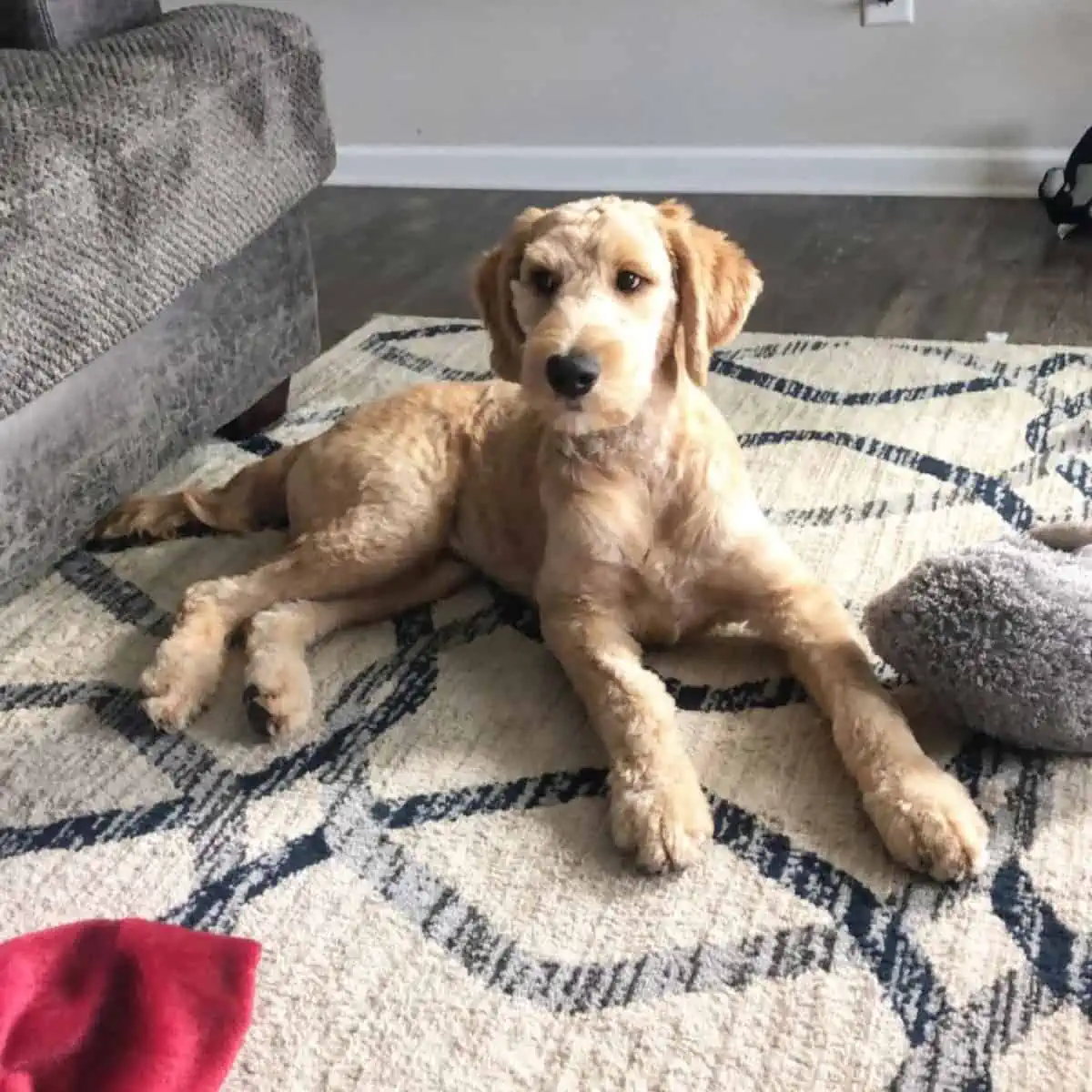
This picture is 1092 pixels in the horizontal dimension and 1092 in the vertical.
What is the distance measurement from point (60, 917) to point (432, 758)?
448mm

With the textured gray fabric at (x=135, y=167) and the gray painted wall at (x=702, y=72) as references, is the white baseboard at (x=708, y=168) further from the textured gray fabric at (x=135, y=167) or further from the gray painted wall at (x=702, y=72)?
the textured gray fabric at (x=135, y=167)

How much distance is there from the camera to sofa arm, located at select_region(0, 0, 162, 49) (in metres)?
2.03

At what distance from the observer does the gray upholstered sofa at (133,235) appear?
179 centimetres

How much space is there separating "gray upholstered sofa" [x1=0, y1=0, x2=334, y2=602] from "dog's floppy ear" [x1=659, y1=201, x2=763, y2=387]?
0.82m

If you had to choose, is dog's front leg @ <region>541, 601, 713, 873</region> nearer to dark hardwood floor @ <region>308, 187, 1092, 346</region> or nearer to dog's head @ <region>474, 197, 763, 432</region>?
dog's head @ <region>474, 197, 763, 432</region>

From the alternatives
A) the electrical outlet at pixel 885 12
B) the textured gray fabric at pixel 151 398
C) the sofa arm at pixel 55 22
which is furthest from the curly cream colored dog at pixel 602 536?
the electrical outlet at pixel 885 12

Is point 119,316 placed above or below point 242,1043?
above

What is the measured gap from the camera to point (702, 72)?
3.71 metres

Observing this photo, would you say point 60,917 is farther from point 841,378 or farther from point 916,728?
point 841,378

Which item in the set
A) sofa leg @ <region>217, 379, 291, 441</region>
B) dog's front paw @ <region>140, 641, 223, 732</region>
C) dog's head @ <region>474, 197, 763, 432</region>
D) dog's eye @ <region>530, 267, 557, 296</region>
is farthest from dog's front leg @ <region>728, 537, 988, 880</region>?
sofa leg @ <region>217, 379, 291, 441</region>

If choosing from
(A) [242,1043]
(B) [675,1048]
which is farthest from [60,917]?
(B) [675,1048]

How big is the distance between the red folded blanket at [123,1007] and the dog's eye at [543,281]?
2.74 feet

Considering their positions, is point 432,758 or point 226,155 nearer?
point 432,758

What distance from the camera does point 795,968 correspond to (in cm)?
122
